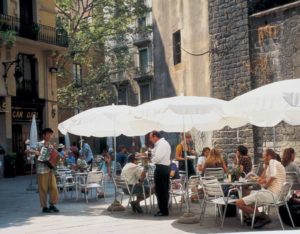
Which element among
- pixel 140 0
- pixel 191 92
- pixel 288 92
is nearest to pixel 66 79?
pixel 140 0

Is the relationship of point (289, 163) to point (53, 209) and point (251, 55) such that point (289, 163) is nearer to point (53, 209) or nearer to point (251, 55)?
point (53, 209)

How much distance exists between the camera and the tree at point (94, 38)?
101ft

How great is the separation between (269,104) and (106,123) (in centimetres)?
480

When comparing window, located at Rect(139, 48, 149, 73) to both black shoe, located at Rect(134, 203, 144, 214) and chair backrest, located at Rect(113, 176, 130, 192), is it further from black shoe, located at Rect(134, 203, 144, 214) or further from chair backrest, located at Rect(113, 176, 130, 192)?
black shoe, located at Rect(134, 203, 144, 214)

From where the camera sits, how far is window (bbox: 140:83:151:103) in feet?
143

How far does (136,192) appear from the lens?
35.4 feet

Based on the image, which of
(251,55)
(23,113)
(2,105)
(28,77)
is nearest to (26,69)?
(28,77)

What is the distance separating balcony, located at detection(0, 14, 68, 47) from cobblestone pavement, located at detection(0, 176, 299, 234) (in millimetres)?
11982

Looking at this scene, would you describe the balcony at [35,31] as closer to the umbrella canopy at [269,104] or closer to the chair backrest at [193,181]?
the chair backrest at [193,181]

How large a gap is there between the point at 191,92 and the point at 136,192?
1119 centimetres

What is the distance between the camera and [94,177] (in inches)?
504

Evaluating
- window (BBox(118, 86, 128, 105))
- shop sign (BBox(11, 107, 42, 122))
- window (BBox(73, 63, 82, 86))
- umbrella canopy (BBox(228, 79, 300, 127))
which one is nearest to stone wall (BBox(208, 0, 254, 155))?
umbrella canopy (BBox(228, 79, 300, 127))

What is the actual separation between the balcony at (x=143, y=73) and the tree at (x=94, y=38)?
20.5ft

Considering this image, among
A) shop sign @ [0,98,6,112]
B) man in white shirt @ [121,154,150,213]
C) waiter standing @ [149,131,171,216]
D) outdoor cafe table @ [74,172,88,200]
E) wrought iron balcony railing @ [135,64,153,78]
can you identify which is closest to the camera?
waiter standing @ [149,131,171,216]
